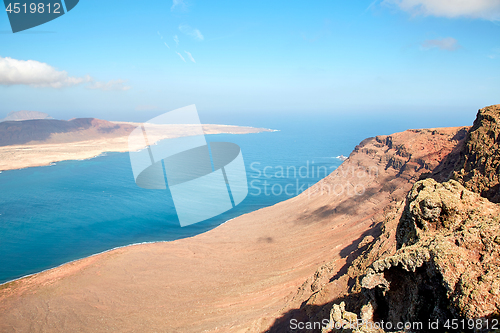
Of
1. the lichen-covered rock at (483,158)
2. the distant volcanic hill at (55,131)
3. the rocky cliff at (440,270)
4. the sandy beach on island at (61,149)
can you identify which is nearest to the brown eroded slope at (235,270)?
the rocky cliff at (440,270)

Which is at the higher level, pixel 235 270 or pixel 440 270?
pixel 440 270

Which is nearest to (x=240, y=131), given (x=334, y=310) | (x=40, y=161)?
(x=40, y=161)

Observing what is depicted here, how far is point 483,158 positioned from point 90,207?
52492 millimetres

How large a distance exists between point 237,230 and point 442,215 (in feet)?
92.0

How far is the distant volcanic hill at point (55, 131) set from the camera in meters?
112

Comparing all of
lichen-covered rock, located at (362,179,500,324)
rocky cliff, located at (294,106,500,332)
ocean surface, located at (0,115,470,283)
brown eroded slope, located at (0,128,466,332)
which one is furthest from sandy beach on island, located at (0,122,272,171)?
lichen-covered rock, located at (362,179,500,324)

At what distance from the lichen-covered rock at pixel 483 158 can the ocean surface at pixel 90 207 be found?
31.8 m

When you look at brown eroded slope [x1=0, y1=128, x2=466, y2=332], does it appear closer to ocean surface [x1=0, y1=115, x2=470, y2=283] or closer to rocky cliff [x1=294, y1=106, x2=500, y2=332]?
rocky cliff [x1=294, y1=106, x2=500, y2=332]

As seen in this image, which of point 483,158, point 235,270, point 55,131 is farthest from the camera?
point 55,131

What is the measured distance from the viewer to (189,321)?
1627 cm

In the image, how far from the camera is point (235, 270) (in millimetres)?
22547

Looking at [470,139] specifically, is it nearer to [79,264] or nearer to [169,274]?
[169,274]

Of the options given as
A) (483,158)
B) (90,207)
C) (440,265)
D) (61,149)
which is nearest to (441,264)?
(440,265)

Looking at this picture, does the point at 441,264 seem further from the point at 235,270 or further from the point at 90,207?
the point at 90,207
